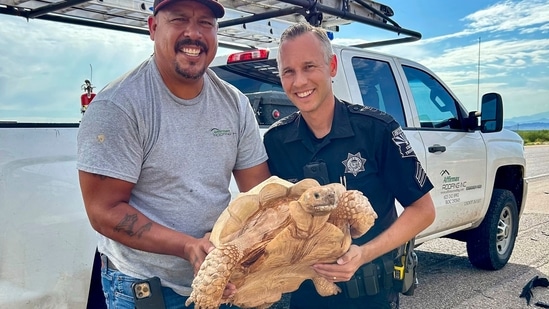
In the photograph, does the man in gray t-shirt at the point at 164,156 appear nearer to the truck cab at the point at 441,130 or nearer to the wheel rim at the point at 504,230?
the truck cab at the point at 441,130

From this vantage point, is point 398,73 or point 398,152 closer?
point 398,152

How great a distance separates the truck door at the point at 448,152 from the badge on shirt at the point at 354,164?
7.58ft

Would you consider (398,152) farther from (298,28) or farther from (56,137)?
(56,137)

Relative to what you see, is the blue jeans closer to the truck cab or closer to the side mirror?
the truck cab

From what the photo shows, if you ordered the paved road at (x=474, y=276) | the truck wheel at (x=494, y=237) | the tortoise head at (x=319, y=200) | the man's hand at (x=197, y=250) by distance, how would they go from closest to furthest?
the tortoise head at (x=319, y=200) → the man's hand at (x=197, y=250) → the paved road at (x=474, y=276) → the truck wheel at (x=494, y=237)

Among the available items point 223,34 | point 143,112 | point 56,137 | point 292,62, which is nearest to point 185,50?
point 143,112

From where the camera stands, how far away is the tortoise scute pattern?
1.50 m

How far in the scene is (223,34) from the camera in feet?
14.8

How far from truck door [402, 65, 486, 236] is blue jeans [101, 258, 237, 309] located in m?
2.83

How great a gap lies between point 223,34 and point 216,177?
109 inches

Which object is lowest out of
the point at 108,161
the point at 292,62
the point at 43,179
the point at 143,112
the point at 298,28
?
the point at 43,179

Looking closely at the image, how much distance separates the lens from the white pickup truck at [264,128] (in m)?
2.37

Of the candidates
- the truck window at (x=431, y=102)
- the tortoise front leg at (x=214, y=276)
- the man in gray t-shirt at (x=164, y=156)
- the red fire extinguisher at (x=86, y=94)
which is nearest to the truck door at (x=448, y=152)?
the truck window at (x=431, y=102)

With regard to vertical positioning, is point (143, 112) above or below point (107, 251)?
above
